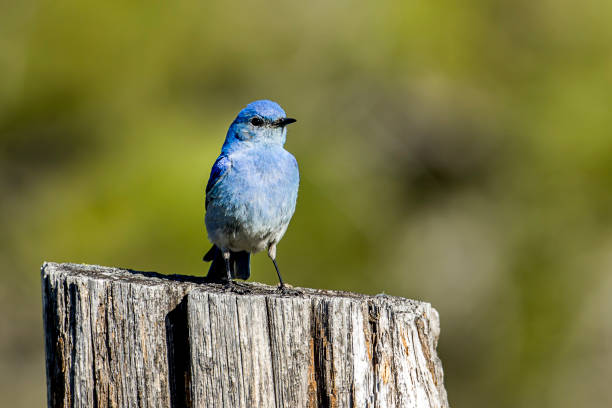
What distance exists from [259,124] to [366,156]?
420cm

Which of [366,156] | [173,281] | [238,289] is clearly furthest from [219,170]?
[366,156]

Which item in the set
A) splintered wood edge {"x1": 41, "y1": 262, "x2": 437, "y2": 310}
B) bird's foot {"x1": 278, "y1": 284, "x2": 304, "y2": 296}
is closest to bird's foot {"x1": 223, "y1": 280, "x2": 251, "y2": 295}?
splintered wood edge {"x1": 41, "y1": 262, "x2": 437, "y2": 310}

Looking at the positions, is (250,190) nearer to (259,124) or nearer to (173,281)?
(259,124)

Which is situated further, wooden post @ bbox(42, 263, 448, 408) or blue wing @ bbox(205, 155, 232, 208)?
blue wing @ bbox(205, 155, 232, 208)

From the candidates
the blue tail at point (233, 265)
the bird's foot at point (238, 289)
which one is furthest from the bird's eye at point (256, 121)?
the bird's foot at point (238, 289)

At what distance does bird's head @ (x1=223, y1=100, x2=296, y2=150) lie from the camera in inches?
208

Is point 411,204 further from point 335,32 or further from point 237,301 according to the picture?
point 237,301

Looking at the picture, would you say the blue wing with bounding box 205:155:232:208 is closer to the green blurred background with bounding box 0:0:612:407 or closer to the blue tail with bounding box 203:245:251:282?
the blue tail with bounding box 203:245:251:282

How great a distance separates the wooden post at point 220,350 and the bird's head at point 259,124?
2.12m

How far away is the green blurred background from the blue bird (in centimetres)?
286

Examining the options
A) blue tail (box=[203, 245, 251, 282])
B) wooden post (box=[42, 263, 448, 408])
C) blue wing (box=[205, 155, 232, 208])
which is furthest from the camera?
blue tail (box=[203, 245, 251, 282])

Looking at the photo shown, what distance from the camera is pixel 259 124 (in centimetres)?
530

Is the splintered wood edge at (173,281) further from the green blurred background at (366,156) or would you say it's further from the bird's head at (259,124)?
the green blurred background at (366,156)

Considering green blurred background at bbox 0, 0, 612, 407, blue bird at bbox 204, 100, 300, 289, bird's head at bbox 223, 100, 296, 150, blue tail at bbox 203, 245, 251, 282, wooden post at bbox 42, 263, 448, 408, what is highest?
green blurred background at bbox 0, 0, 612, 407
